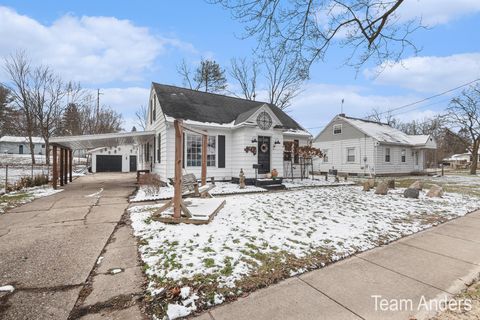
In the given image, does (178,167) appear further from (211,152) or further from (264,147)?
(264,147)

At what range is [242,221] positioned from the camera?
5543 millimetres

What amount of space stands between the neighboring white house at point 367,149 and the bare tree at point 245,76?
964 centimetres

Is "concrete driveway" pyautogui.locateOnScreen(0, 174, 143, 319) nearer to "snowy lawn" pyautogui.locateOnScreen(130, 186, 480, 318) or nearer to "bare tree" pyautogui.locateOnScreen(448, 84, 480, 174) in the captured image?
"snowy lawn" pyautogui.locateOnScreen(130, 186, 480, 318)

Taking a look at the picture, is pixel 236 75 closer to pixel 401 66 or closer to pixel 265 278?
pixel 401 66

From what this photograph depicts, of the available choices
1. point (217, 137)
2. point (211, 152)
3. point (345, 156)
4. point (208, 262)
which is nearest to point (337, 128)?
point (345, 156)

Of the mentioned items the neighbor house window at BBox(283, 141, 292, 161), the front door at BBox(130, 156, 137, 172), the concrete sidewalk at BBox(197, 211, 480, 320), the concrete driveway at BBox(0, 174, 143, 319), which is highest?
the neighbor house window at BBox(283, 141, 292, 161)

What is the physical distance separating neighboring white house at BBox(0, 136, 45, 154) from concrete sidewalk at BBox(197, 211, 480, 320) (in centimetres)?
6072

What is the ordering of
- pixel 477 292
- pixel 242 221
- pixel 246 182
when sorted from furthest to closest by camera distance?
pixel 246 182 < pixel 242 221 < pixel 477 292

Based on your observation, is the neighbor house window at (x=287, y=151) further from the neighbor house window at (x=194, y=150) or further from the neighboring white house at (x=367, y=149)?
the neighboring white house at (x=367, y=149)

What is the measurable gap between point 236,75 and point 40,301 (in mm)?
29815

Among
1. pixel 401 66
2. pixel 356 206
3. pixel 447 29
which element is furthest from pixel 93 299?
pixel 447 29

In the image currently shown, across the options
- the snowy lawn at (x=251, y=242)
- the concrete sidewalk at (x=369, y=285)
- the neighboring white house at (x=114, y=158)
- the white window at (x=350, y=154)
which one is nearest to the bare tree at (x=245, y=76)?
the white window at (x=350, y=154)

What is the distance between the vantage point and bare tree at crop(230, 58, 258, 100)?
29375 millimetres

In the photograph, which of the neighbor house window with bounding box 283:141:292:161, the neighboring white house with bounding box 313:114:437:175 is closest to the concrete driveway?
the neighbor house window with bounding box 283:141:292:161
